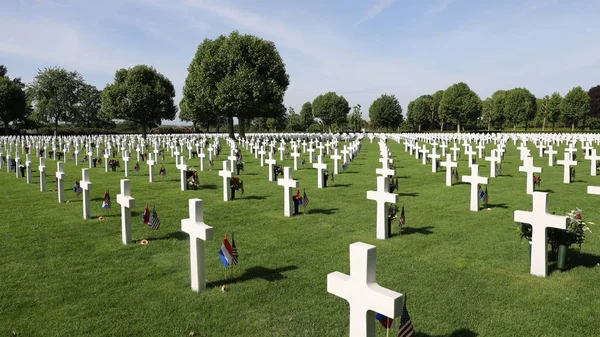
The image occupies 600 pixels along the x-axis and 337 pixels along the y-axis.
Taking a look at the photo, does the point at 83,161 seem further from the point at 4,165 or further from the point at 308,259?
the point at 308,259

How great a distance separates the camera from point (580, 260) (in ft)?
22.3

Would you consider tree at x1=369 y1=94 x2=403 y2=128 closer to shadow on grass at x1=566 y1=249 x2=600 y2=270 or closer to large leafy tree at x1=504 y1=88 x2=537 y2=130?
large leafy tree at x1=504 y1=88 x2=537 y2=130

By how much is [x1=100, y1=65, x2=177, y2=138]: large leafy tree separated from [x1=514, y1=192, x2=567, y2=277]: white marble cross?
4830 centimetres

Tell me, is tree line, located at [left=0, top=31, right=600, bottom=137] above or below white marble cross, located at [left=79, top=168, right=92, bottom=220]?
above

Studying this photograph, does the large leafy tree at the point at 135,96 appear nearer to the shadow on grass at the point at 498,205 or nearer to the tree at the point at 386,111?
the shadow on grass at the point at 498,205

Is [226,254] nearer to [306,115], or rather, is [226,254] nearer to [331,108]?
[331,108]

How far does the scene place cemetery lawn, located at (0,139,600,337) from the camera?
15.6 ft

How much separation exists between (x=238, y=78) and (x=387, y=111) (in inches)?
2262

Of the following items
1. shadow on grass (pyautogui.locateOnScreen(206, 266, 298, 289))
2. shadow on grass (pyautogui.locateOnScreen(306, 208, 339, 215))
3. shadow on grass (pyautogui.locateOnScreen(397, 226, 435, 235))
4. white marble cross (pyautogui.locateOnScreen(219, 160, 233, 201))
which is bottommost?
shadow on grass (pyautogui.locateOnScreen(206, 266, 298, 289))

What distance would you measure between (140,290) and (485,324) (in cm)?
428

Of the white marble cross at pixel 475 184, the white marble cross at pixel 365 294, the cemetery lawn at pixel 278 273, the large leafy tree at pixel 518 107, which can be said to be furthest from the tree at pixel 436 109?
the white marble cross at pixel 365 294

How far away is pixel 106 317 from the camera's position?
4918 millimetres

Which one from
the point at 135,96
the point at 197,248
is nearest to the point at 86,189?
the point at 197,248

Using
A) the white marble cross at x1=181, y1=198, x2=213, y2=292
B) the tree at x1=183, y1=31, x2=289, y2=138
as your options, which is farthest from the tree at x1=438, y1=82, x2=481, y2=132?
the white marble cross at x1=181, y1=198, x2=213, y2=292
